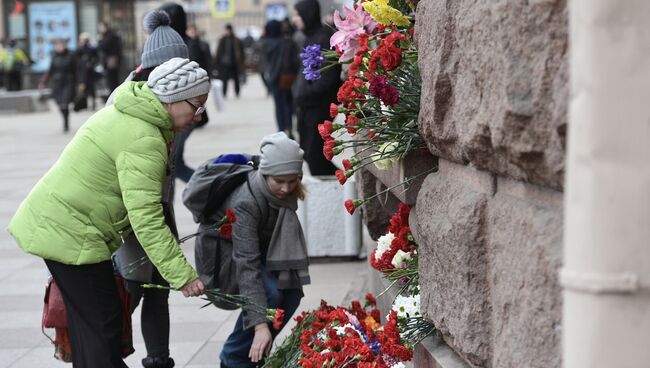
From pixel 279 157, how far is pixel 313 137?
14.6 feet

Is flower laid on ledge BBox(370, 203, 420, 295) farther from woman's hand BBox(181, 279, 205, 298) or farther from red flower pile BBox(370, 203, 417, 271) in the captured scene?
woman's hand BBox(181, 279, 205, 298)

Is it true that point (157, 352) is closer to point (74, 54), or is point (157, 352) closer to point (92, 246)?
point (92, 246)

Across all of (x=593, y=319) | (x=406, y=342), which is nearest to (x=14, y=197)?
(x=406, y=342)

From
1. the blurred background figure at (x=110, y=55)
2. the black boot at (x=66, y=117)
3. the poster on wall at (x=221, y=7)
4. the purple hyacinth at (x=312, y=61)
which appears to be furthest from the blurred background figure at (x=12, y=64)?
the purple hyacinth at (x=312, y=61)

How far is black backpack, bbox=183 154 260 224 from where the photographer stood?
451 cm

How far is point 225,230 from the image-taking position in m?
4.47

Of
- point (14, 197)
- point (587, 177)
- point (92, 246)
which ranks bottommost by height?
point (14, 197)

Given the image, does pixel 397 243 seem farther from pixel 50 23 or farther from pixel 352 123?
pixel 50 23

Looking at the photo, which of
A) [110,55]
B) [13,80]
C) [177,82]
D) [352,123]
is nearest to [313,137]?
[177,82]

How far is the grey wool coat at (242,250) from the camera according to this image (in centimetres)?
440

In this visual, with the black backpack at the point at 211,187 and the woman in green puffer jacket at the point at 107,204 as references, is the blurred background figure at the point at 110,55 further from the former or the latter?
the woman in green puffer jacket at the point at 107,204

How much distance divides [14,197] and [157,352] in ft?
23.1

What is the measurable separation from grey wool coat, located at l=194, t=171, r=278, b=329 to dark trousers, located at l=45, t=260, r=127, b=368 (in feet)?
1.69

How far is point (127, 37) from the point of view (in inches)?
1296
